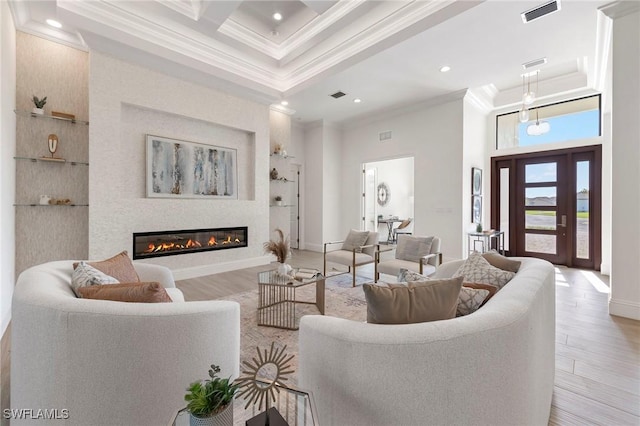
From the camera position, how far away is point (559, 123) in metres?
5.66

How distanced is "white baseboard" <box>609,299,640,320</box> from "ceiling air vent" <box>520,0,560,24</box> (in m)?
3.38

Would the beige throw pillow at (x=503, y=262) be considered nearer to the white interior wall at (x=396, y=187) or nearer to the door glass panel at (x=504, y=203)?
the door glass panel at (x=504, y=203)

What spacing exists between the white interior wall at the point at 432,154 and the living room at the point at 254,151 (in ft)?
0.07

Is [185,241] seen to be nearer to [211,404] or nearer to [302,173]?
[302,173]

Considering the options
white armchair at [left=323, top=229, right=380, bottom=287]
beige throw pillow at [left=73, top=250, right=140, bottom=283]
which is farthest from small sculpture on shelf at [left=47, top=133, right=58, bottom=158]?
white armchair at [left=323, top=229, right=380, bottom=287]

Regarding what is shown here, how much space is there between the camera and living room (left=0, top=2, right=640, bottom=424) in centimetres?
303

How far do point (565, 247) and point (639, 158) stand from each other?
328 cm

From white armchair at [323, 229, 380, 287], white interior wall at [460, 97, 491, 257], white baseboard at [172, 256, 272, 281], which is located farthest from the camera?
white interior wall at [460, 97, 491, 257]

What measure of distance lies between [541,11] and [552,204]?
3943 millimetres

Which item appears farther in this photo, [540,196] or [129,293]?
[540,196]

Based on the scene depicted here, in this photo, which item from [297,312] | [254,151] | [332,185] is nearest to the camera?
[297,312]

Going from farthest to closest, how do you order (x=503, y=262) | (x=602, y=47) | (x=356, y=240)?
(x=356, y=240) → (x=602, y=47) → (x=503, y=262)

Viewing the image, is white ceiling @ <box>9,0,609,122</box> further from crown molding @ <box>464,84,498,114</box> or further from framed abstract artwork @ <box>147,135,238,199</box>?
framed abstract artwork @ <box>147,135,238,199</box>

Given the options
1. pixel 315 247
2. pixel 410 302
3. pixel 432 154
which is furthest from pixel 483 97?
pixel 410 302
